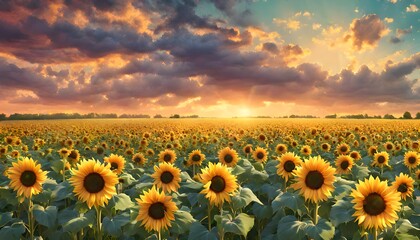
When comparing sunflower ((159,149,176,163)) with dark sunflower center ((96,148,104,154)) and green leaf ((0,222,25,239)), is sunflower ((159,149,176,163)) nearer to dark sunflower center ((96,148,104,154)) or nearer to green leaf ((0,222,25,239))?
dark sunflower center ((96,148,104,154))

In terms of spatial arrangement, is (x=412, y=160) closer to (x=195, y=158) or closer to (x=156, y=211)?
(x=195, y=158)

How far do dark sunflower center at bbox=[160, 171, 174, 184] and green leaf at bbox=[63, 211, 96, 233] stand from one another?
3.99ft

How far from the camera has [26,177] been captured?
20.7ft

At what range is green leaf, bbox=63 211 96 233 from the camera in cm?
585

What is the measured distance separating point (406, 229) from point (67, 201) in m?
6.30

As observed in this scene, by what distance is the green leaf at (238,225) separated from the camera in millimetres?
5363

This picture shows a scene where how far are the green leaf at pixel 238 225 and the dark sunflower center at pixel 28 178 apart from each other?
3.07 metres

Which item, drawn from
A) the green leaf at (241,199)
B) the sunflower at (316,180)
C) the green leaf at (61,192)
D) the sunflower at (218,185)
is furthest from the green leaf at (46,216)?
the sunflower at (316,180)

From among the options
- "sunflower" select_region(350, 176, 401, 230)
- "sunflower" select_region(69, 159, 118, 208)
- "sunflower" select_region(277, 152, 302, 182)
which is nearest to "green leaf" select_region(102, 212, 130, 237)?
"sunflower" select_region(69, 159, 118, 208)

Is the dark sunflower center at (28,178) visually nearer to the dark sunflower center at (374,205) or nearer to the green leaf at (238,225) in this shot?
the green leaf at (238,225)

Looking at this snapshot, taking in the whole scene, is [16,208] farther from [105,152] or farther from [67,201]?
[105,152]

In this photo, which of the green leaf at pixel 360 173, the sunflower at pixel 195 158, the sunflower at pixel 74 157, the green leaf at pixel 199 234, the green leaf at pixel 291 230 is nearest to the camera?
the green leaf at pixel 291 230

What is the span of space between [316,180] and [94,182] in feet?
10.3

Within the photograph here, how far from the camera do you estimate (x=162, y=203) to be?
208 inches
